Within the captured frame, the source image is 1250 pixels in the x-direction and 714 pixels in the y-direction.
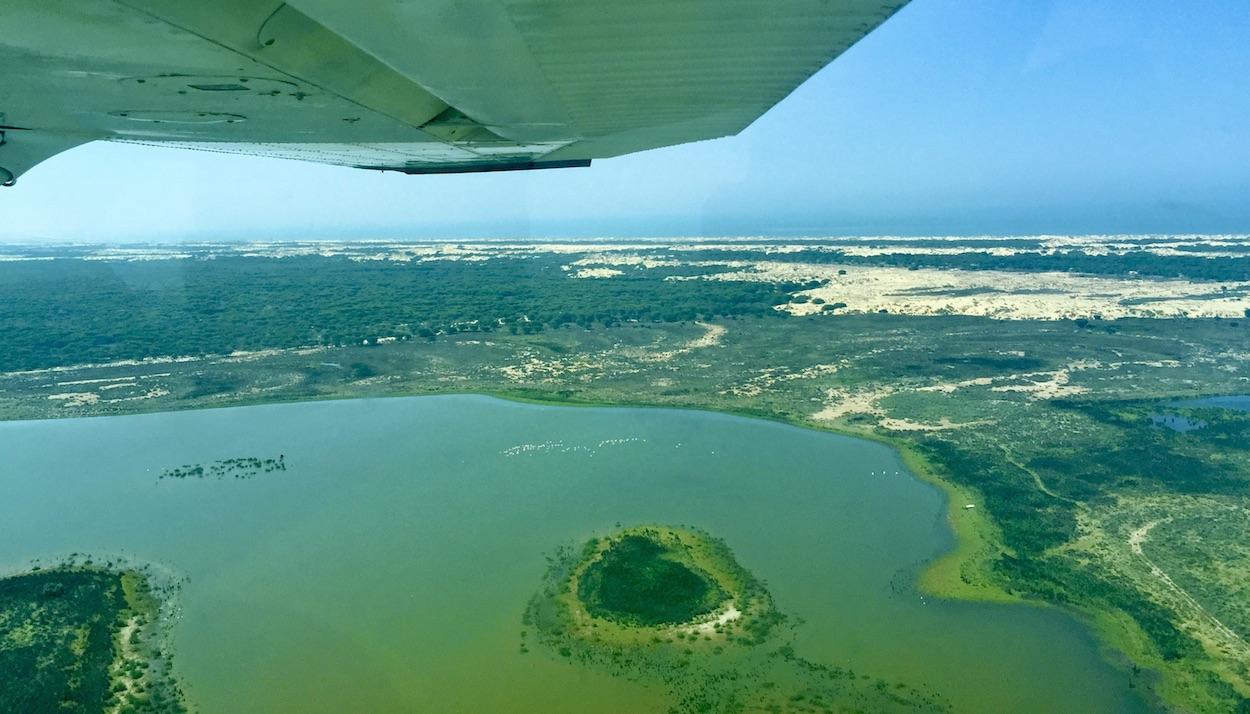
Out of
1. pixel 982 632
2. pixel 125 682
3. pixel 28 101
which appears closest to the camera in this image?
pixel 28 101

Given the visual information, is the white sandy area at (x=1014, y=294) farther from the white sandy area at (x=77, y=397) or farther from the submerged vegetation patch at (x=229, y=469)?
the white sandy area at (x=77, y=397)

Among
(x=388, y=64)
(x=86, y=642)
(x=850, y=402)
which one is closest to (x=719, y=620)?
(x=86, y=642)

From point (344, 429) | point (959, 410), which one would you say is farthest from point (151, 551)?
point (959, 410)

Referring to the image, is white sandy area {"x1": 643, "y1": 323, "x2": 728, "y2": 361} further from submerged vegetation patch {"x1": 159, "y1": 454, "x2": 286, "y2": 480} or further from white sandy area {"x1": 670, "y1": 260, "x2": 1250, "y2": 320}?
submerged vegetation patch {"x1": 159, "y1": 454, "x2": 286, "y2": 480}

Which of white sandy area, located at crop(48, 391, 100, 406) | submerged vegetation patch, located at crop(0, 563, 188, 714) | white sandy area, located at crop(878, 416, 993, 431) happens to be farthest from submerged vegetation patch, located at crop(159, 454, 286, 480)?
white sandy area, located at crop(878, 416, 993, 431)


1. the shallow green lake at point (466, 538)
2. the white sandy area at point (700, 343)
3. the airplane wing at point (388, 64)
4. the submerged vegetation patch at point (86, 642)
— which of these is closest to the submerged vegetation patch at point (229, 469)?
the shallow green lake at point (466, 538)

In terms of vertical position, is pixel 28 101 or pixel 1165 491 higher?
pixel 28 101

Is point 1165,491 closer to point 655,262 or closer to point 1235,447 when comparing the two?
point 1235,447
